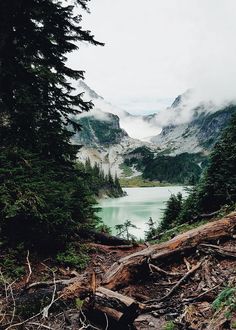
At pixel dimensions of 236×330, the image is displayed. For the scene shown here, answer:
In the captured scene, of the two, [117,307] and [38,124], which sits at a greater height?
[38,124]

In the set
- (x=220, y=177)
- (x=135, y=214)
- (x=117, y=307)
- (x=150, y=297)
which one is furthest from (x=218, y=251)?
(x=135, y=214)

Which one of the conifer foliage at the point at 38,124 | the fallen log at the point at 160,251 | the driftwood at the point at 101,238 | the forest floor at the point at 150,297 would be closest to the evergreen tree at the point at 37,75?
the conifer foliage at the point at 38,124

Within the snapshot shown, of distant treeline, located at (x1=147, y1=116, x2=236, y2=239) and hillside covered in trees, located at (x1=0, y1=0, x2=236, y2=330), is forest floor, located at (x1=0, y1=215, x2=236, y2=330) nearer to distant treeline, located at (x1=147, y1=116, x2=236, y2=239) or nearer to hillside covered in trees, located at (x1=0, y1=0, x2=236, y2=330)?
hillside covered in trees, located at (x1=0, y1=0, x2=236, y2=330)

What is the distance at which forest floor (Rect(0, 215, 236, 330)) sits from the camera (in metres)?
5.81

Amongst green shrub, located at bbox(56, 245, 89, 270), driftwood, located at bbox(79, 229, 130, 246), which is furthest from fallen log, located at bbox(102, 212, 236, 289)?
driftwood, located at bbox(79, 229, 130, 246)

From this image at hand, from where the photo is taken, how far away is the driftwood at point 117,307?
5.86m

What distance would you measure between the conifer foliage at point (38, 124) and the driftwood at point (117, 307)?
14.0ft

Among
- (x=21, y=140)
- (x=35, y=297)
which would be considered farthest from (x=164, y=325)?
(x=21, y=140)

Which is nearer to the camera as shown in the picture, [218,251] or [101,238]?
[218,251]

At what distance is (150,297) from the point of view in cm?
752

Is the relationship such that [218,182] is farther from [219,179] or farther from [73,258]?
[73,258]

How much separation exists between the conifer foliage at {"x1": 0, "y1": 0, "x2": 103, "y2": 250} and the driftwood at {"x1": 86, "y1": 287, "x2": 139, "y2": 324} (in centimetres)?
426

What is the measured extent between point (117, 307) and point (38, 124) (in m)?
8.69

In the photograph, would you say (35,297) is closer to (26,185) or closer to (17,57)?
(26,185)
